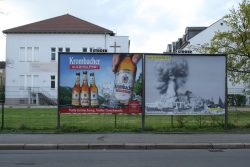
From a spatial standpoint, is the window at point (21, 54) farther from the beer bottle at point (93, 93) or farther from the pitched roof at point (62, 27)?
the beer bottle at point (93, 93)

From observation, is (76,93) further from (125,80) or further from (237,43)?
(237,43)

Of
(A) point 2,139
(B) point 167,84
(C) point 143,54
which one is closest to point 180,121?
(B) point 167,84

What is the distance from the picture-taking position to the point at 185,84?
20.1 meters

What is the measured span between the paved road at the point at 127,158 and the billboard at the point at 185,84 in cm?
537

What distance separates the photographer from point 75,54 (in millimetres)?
19938

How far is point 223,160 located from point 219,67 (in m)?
8.47

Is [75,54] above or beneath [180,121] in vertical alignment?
above

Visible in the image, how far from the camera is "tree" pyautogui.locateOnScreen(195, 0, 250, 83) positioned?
39.3 m

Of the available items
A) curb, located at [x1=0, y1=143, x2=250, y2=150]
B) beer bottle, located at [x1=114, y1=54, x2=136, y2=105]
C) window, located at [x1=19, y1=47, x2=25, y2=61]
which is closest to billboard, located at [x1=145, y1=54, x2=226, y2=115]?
beer bottle, located at [x1=114, y1=54, x2=136, y2=105]

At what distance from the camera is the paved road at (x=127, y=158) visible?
11586mm

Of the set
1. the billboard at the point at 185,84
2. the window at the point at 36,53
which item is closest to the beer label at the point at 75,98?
the billboard at the point at 185,84

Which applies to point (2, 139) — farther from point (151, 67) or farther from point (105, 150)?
point (151, 67)

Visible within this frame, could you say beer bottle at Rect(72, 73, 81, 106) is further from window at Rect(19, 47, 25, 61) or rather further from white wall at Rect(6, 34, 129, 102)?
window at Rect(19, 47, 25, 61)

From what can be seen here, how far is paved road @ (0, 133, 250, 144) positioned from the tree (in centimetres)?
2220
